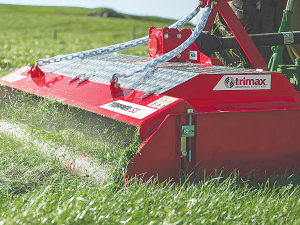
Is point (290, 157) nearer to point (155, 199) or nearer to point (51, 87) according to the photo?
point (155, 199)

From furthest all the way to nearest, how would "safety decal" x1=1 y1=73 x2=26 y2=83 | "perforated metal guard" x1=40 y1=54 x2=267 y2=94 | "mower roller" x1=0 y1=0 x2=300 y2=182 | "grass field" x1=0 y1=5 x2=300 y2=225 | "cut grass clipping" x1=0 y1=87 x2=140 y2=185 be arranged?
"safety decal" x1=1 y1=73 x2=26 y2=83, "perforated metal guard" x1=40 y1=54 x2=267 y2=94, "cut grass clipping" x1=0 y1=87 x2=140 y2=185, "mower roller" x1=0 y1=0 x2=300 y2=182, "grass field" x1=0 y1=5 x2=300 y2=225

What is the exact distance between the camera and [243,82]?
8.45ft

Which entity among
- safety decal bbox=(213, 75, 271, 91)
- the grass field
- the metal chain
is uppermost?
the metal chain

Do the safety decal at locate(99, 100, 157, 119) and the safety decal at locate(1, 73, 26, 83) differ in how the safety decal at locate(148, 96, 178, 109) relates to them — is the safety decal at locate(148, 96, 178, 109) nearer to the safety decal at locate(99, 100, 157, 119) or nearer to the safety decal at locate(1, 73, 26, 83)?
the safety decal at locate(99, 100, 157, 119)

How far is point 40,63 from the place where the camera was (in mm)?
3172

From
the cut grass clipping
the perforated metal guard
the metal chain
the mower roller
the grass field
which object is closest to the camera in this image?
the grass field

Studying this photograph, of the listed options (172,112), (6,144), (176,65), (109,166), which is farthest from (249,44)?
(6,144)

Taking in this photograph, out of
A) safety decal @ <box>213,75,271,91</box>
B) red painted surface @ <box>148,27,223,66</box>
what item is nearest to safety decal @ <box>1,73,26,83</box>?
red painted surface @ <box>148,27,223,66</box>

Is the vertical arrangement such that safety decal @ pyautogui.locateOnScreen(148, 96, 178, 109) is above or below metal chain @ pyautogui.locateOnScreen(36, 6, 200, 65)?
below

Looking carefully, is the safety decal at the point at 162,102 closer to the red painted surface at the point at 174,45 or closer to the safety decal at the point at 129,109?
the safety decal at the point at 129,109

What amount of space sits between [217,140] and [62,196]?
34.5 inches

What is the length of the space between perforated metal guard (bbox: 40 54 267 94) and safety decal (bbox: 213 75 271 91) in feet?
0.18

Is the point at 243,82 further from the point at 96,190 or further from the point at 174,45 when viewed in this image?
the point at 96,190

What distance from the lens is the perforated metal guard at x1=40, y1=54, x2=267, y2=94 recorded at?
2.58 metres
